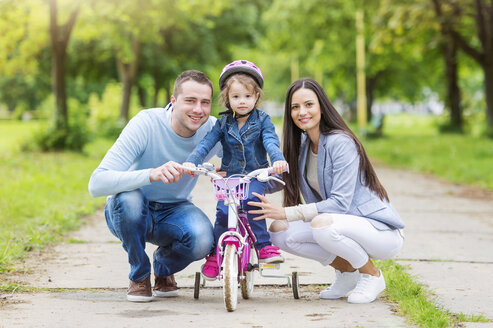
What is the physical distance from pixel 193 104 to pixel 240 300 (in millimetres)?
1312

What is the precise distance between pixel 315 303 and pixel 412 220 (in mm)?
4226

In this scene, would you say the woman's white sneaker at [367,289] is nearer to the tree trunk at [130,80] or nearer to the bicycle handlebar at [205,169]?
the bicycle handlebar at [205,169]

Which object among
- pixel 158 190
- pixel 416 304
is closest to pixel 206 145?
pixel 158 190

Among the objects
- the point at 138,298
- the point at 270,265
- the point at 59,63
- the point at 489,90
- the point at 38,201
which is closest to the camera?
the point at 270,265

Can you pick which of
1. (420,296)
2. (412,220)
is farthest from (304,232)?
(412,220)

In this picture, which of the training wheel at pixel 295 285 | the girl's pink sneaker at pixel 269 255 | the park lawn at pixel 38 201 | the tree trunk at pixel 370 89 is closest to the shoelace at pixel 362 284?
the training wheel at pixel 295 285

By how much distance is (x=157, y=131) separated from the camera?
4.93 metres

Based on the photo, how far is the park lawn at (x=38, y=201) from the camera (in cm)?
691

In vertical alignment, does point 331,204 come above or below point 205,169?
below

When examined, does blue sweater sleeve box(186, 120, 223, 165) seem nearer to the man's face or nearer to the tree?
the man's face

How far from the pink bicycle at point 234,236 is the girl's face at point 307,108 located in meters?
0.58

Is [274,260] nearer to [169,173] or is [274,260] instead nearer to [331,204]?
[331,204]

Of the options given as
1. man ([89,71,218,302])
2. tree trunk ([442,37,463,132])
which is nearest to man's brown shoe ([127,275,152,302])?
man ([89,71,218,302])

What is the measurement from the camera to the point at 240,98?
457 cm
